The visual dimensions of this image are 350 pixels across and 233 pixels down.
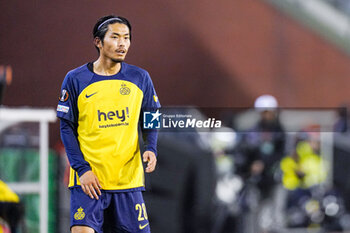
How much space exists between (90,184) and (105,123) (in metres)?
0.23

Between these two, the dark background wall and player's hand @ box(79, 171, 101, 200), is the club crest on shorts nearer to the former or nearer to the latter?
player's hand @ box(79, 171, 101, 200)

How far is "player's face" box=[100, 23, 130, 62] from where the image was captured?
2182 millimetres

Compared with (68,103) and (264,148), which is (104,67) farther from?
(264,148)

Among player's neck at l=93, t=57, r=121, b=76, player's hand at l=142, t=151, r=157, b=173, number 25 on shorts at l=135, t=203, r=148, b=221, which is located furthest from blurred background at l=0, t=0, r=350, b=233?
number 25 on shorts at l=135, t=203, r=148, b=221

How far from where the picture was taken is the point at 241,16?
2.84 meters

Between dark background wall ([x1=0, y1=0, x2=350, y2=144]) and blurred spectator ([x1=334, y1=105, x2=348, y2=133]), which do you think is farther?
blurred spectator ([x1=334, y1=105, x2=348, y2=133])

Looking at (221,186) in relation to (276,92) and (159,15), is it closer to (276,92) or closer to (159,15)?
(276,92)

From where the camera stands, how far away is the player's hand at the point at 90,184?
7.12 ft

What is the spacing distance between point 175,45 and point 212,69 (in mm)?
233

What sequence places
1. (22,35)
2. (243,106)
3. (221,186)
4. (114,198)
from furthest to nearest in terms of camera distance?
(221,186) < (243,106) < (22,35) < (114,198)

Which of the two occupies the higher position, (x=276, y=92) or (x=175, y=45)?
(x=175, y=45)

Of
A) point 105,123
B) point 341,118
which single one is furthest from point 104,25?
point 341,118

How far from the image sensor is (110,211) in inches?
87.4

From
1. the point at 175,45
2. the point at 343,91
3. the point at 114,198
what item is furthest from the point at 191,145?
the point at 114,198
